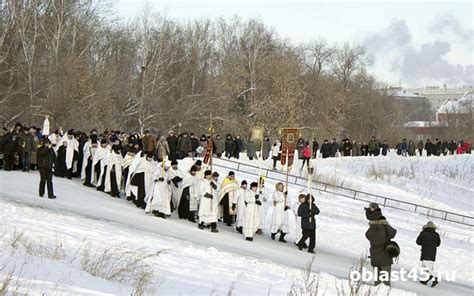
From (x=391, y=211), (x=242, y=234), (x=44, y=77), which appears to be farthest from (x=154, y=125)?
(x=242, y=234)

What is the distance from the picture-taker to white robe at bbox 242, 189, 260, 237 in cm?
1962

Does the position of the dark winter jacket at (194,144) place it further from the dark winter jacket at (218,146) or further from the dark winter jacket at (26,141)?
the dark winter jacket at (26,141)

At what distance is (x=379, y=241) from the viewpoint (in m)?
14.4

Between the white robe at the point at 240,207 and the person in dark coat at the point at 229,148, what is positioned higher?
the person in dark coat at the point at 229,148

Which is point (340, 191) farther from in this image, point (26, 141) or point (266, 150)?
point (26, 141)

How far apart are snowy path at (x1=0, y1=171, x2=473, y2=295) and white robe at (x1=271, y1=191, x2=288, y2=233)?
20.5 inches

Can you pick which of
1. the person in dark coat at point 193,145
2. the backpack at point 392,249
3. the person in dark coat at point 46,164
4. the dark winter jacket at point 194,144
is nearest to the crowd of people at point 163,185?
the person in dark coat at point 46,164

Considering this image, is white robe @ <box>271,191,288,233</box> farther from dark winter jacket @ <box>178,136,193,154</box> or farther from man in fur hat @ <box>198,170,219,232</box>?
dark winter jacket @ <box>178,136,193,154</box>

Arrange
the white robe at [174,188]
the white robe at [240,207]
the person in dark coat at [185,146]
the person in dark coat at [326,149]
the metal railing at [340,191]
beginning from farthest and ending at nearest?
the person in dark coat at [326,149], the metal railing at [340,191], the person in dark coat at [185,146], the white robe at [174,188], the white robe at [240,207]

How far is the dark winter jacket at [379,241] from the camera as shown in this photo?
47.4 ft

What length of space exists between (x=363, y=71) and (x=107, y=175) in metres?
67.7

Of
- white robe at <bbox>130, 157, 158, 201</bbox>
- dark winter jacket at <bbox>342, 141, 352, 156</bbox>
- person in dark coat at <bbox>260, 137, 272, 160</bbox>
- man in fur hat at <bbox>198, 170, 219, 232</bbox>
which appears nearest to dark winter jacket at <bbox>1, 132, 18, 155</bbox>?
white robe at <bbox>130, 157, 158, 201</bbox>

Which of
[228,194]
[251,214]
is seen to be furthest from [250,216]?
[228,194]

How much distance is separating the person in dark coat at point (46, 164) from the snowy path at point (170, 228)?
35 centimetres
